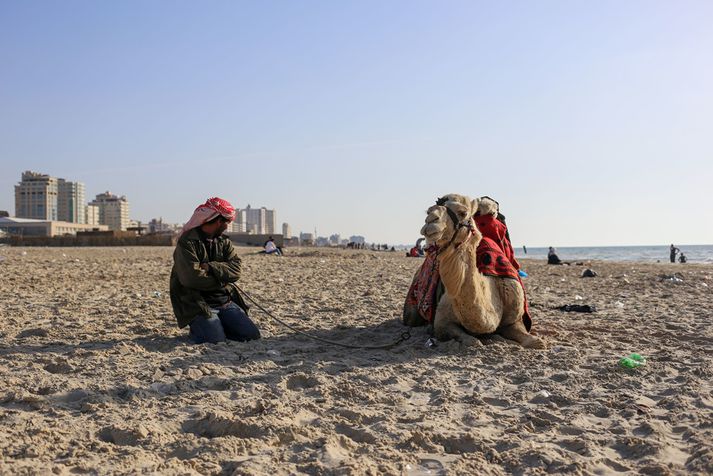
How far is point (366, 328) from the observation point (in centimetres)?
765

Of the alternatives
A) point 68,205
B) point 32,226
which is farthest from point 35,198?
point 32,226

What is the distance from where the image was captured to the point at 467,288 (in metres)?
5.71

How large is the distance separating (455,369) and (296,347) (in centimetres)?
174

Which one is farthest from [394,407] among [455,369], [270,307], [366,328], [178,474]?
[270,307]

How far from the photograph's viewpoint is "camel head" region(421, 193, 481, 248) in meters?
5.09

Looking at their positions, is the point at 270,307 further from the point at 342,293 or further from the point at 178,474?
the point at 178,474

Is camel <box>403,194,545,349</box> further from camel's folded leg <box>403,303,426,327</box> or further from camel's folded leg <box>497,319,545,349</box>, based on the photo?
camel's folded leg <box>403,303,426,327</box>

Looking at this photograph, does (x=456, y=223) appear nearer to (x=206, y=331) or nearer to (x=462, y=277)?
(x=462, y=277)

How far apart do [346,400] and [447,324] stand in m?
2.21

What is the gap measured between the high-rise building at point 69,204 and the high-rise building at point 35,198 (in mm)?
9967

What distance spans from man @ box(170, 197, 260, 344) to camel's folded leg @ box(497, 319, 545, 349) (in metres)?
2.59

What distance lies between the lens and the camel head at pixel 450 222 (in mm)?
5090

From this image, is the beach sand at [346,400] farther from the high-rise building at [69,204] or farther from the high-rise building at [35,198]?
the high-rise building at [69,204]

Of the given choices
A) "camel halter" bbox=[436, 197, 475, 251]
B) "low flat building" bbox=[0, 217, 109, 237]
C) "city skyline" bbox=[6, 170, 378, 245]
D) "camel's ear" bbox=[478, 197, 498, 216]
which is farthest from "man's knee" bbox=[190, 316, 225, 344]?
"city skyline" bbox=[6, 170, 378, 245]
